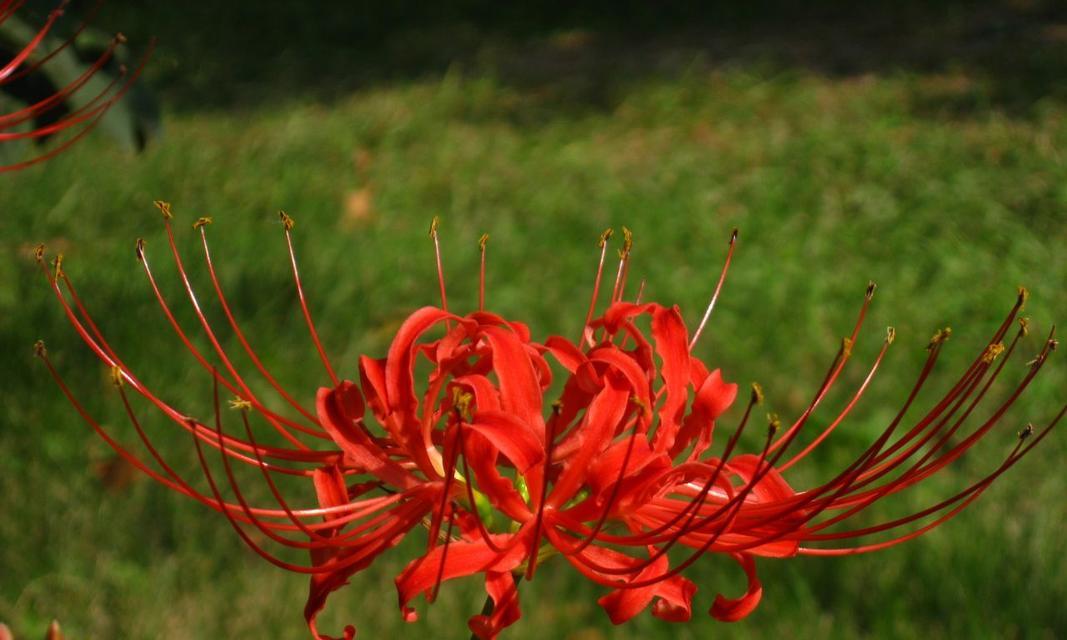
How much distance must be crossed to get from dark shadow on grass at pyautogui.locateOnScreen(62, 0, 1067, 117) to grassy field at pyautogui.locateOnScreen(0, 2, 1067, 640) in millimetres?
37

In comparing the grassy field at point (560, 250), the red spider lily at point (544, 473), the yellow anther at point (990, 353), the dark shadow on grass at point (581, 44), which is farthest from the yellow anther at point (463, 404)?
the dark shadow on grass at point (581, 44)

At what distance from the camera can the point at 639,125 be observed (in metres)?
5.49

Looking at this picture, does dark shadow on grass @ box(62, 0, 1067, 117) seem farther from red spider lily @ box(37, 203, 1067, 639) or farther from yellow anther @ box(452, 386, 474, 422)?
yellow anther @ box(452, 386, 474, 422)

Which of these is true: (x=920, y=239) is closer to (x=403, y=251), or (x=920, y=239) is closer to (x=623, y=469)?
(x=403, y=251)

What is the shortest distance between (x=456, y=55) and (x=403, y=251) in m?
2.74

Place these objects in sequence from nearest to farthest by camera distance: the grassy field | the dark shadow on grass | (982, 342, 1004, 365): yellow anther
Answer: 1. (982, 342, 1004, 365): yellow anther
2. the grassy field
3. the dark shadow on grass

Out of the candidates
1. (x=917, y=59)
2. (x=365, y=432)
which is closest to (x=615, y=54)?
(x=917, y=59)

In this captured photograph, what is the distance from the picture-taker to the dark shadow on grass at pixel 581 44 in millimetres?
5906

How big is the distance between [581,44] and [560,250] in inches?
115

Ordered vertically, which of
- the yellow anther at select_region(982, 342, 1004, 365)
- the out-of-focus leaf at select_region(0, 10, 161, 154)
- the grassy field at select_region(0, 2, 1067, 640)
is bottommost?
the grassy field at select_region(0, 2, 1067, 640)

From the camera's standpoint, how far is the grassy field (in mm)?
2748

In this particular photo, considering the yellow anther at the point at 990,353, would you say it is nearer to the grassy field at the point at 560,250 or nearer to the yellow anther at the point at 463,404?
the yellow anther at the point at 463,404

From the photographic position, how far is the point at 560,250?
428 centimetres

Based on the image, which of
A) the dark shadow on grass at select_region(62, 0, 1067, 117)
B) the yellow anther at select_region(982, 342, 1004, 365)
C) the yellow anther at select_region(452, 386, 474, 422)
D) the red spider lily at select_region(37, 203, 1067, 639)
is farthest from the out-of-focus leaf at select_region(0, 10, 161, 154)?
the dark shadow on grass at select_region(62, 0, 1067, 117)
